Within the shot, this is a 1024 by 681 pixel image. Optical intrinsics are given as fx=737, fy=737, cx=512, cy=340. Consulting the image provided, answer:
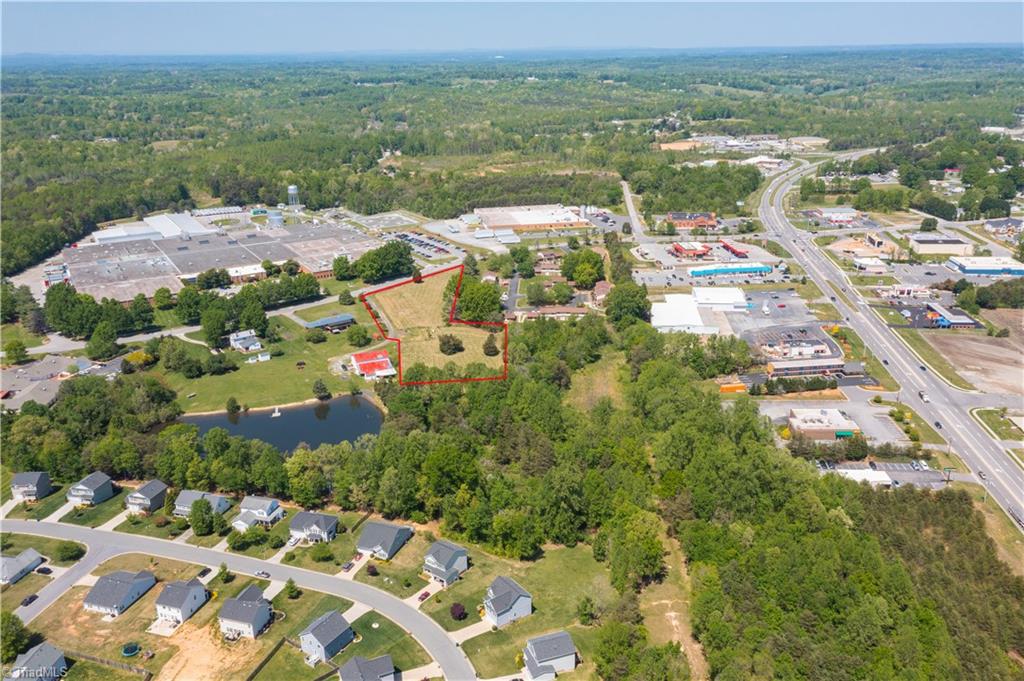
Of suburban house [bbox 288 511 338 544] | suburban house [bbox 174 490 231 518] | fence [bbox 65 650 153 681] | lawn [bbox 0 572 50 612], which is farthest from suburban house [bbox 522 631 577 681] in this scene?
lawn [bbox 0 572 50 612]

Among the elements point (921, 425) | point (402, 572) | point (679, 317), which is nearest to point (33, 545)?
point (402, 572)

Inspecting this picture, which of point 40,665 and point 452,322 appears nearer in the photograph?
point 40,665

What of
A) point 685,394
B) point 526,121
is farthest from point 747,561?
point 526,121

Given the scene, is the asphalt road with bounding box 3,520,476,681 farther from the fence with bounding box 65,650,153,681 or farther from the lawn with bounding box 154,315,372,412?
the lawn with bounding box 154,315,372,412

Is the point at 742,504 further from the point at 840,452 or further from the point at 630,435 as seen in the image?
the point at 840,452

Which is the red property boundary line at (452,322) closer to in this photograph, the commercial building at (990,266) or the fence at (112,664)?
the fence at (112,664)

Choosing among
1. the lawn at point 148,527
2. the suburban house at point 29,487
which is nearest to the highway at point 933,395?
the lawn at point 148,527

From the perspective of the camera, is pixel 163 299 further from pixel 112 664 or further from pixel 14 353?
pixel 112 664
